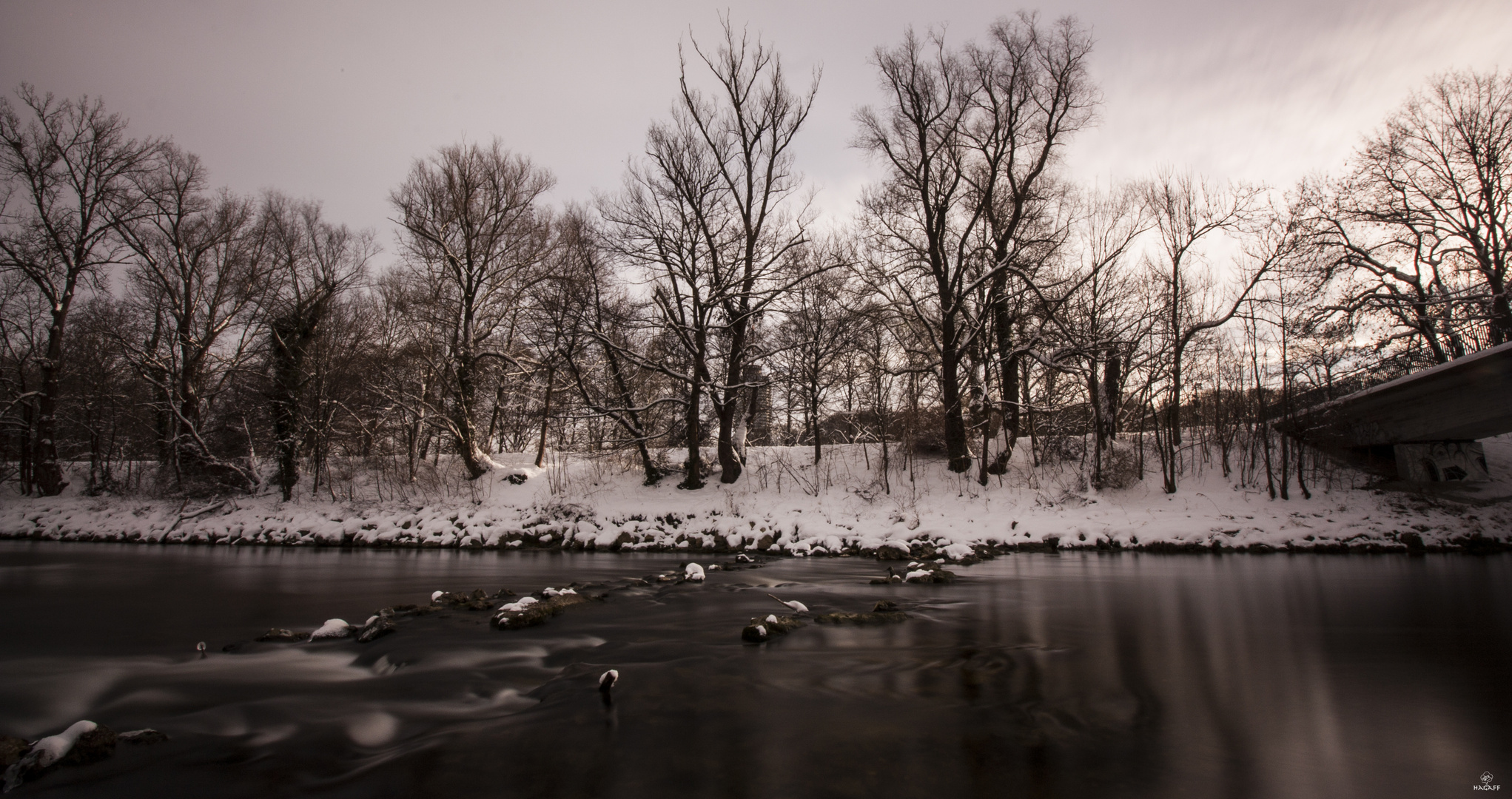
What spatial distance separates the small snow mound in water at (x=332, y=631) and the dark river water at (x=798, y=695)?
33 cm

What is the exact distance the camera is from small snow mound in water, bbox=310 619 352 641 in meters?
6.60

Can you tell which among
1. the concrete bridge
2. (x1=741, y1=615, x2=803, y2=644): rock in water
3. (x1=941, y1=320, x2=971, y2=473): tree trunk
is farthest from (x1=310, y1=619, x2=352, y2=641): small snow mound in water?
the concrete bridge

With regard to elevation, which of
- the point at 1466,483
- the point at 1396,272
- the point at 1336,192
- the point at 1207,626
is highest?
the point at 1336,192

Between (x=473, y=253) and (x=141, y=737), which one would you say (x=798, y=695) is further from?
(x=473, y=253)

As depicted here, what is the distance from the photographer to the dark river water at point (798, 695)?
11.6 ft

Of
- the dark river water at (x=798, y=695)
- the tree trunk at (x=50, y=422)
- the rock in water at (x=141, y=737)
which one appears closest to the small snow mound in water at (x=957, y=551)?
the dark river water at (x=798, y=695)

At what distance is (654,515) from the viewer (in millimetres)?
18188

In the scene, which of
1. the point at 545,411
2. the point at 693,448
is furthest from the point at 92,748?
the point at 545,411

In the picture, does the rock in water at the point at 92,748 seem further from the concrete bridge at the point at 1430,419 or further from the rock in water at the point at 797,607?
the concrete bridge at the point at 1430,419

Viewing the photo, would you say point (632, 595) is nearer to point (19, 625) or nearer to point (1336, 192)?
point (19, 625)

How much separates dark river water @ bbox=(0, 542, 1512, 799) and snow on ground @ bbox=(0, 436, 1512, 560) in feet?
18.1

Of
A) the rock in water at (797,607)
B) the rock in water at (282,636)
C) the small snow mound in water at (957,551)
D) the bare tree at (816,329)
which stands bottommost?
the small snow mound in water at (957,551)

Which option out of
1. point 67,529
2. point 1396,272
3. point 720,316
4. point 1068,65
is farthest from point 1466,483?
point 67,529

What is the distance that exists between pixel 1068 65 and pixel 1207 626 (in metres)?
16.6
